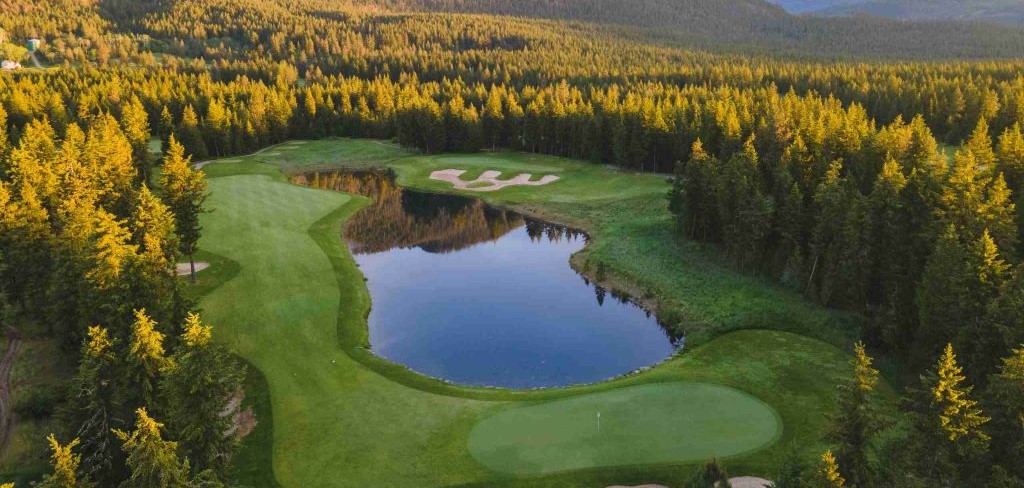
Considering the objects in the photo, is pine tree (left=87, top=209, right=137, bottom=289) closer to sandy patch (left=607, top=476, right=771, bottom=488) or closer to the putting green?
the putting green

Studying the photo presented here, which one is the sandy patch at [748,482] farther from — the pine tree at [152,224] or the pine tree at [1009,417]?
the pine tree at [152,224]

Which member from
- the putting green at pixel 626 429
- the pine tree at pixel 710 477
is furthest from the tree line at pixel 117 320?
the pine tree at pixel 710 477

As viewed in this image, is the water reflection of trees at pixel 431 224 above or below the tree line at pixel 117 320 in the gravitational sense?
below

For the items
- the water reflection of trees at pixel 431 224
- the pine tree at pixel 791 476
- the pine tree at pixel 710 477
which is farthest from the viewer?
the water reflection of trees at pixel 431 224

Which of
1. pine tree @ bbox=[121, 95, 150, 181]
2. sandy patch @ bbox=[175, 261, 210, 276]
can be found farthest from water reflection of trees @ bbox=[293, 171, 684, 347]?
pine tree @ bbox=[121, 95, 150, 181]

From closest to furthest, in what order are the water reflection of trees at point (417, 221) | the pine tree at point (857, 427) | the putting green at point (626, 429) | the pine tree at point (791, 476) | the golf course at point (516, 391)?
the pine tree at point (857, 427) → the pine tree at point (791, 476) → the putting green at point (626, 429) → the golf course at point (516, 391) → the water reflection of trees at point (417, 221)

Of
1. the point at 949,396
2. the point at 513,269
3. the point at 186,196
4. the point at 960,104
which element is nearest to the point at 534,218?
the point at 513,269

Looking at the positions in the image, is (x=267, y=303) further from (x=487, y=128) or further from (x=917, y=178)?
(x=487, y=128)

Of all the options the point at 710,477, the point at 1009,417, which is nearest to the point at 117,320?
the point at 710,477
